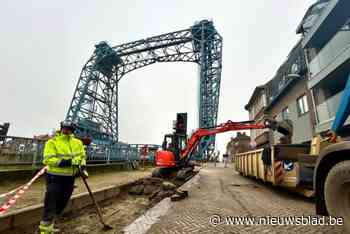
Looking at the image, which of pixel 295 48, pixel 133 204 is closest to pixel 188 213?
pixel 133 204

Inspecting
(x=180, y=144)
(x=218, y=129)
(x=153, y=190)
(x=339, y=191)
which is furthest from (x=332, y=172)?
(x=180, y=144)

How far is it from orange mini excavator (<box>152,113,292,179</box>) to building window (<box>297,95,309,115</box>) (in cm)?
791

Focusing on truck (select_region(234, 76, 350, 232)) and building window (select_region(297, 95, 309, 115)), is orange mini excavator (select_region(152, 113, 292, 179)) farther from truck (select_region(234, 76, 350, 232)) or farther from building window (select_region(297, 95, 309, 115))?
building window (select_region(297, 95, 309, 115))

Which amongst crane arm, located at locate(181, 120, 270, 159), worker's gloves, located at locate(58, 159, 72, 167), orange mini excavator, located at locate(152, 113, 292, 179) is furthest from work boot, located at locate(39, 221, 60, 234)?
crane arm, located at locate(181, 120, 270, 159)

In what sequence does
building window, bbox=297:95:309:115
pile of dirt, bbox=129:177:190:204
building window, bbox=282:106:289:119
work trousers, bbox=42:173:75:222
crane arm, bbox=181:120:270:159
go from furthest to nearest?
building window, bbox=282:106:289:119
building window, bbox=297:95:309:115
crane arm, bbox=181:120:270:159
pile of dirt, bbox=129:177:190:204
work trousers, bbox=42:173:75:222

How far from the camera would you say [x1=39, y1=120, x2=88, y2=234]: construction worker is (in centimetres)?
302

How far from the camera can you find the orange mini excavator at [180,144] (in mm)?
8992

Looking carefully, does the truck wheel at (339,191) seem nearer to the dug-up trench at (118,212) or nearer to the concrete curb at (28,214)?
the dug-up trench at (118,212)

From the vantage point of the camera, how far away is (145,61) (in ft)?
91.6

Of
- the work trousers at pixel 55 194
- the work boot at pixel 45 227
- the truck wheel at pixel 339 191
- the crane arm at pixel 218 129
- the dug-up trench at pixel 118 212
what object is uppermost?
the crane arm at pixel 218 129

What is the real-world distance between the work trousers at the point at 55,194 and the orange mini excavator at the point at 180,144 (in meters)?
5.89

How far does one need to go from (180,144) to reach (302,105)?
1019cm

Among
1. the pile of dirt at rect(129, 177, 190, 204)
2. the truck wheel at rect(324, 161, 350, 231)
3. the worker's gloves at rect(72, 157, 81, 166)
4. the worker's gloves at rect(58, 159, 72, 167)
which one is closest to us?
the truck wheel at rect(324, 161, 350, 231)

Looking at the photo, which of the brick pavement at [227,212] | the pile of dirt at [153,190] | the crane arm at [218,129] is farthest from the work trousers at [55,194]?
the crane arm at [218,129]
